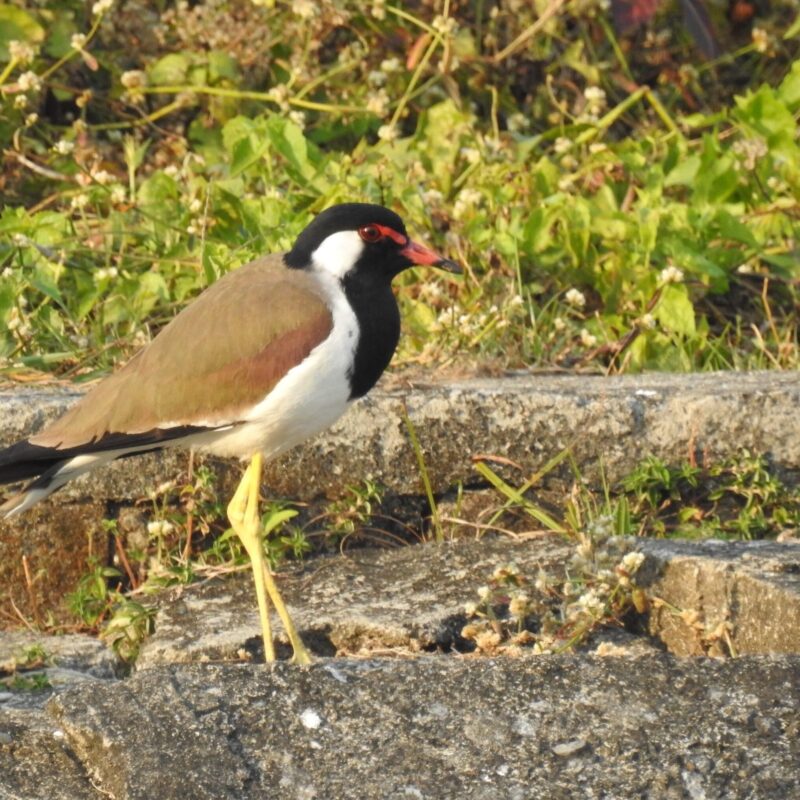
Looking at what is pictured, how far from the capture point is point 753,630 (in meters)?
3.88

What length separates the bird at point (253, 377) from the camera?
4.17m

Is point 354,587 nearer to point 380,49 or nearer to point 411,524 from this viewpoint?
point 411,524

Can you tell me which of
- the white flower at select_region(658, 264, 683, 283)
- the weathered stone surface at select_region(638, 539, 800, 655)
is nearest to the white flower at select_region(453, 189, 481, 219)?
the white flower at select_region(658, 264, 683, 283)

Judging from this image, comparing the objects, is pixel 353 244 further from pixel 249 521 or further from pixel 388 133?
pixel 388 133

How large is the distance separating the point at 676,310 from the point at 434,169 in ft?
4.38

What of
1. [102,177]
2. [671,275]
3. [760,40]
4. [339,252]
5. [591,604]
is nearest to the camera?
[591,604]

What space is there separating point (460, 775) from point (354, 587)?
4.90 feet

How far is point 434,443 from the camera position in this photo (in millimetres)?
4777

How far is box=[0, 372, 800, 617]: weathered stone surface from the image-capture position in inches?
185

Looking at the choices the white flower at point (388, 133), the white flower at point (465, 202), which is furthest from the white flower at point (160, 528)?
the white flower at point (388, 133)

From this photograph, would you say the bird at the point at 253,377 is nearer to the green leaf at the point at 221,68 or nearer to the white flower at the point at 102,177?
the white flower at the point at 102,177

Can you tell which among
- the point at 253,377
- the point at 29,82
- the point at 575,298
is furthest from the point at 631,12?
the point at 253,377

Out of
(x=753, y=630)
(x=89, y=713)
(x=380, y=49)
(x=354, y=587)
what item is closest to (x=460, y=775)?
(x=89, y=713)

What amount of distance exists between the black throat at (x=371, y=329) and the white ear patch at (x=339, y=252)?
0.04 metres
